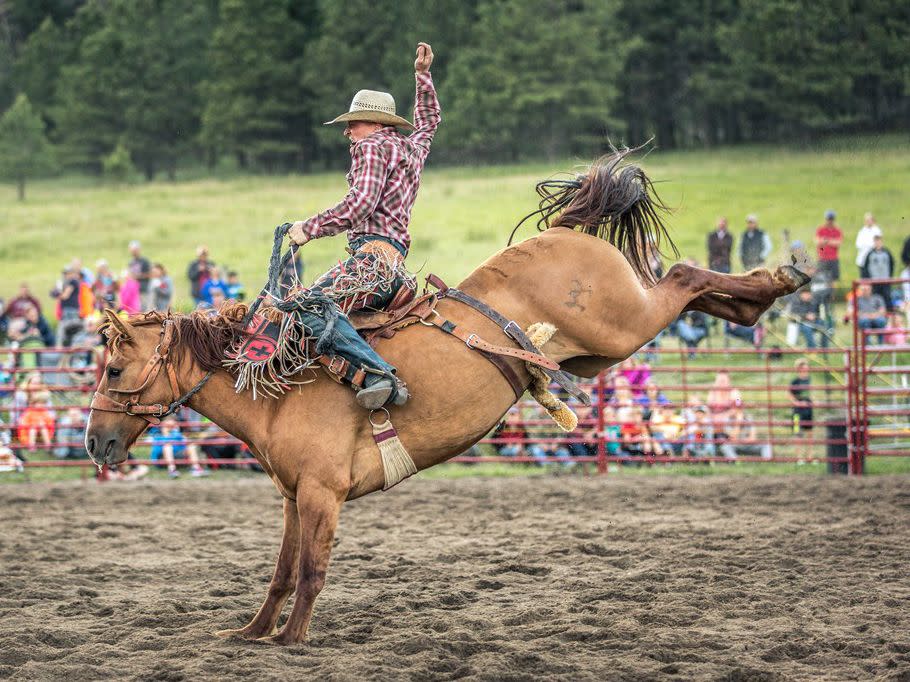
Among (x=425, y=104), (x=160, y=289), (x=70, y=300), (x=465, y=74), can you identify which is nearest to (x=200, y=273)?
(x=160, y=289)

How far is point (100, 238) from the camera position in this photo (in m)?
26.6

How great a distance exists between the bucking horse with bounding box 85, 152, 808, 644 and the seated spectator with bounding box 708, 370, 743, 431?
5.24 m

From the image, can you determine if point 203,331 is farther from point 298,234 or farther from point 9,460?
point 9,460

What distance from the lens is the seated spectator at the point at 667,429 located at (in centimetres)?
1109

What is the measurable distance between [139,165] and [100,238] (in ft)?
37.7

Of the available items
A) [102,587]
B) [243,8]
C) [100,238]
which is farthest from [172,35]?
[102,587]

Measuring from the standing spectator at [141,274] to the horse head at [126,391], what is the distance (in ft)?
32.1

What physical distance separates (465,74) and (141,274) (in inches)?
747

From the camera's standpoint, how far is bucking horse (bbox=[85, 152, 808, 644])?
17.1ft

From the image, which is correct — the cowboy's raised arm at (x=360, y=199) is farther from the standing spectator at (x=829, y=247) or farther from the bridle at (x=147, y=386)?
the standing spectator at (x=829, y=247)

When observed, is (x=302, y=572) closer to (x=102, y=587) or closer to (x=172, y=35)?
(x=102, y=587)

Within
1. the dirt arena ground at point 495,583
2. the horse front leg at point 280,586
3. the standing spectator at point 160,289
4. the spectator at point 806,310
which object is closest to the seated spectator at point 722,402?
the dirt arena ground at point 495,583

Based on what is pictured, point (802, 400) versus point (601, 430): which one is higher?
point (802, 400)

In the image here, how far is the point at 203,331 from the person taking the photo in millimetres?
5402
